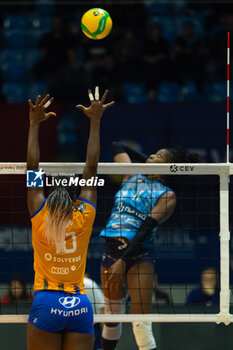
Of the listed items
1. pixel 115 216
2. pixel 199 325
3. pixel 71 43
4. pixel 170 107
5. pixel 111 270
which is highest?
pixel 71 43

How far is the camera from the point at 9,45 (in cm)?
1404

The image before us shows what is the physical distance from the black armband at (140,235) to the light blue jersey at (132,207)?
0.17 metres

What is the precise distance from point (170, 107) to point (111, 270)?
16.0 ft

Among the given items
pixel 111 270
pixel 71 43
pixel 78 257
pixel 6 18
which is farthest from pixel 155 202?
pixel 6 18

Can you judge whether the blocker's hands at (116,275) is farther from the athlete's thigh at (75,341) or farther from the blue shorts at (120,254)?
the athlete's thigh at (75,341)

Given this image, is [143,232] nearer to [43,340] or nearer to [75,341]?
[75,341]

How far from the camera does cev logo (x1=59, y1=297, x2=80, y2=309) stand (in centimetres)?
486

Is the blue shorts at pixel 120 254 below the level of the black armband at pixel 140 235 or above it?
below

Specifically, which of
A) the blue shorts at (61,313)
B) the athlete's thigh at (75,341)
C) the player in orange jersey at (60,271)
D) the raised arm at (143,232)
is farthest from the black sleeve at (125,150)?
the athlete's thigh at (75,341)

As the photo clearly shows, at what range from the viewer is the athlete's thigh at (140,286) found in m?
6.27

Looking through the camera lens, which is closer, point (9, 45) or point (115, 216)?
point (115, 216)

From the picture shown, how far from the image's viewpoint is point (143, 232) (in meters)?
6.25

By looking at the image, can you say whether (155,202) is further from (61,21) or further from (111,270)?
(61,21)

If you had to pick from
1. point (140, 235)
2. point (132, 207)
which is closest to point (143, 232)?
point (140, 235)
